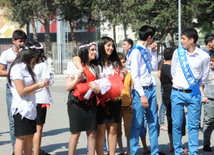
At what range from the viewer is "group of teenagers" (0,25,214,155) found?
405cm

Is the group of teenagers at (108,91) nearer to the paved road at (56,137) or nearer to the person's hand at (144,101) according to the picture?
the person's hand at (144,101)

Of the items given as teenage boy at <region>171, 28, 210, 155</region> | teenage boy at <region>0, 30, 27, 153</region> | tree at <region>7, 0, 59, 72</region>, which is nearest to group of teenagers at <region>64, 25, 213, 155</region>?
teenage boy at <region>171, 28, 210, 155</region>

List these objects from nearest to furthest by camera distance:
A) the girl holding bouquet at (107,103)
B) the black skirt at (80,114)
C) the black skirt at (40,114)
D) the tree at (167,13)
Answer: the black skirt at (80,114)
the girl holding bouquet at (107,103)
the black skirt at (40,114)
the tree at (167,13)

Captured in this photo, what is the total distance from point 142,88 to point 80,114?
98 centimetres

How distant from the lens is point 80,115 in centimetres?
429

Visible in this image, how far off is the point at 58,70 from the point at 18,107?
19.3m

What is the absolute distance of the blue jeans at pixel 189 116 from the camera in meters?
4.65

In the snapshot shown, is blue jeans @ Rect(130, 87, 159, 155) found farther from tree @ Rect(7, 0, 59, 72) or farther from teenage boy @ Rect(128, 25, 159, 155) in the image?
tree @ Rect(7, 0, 59, 72)

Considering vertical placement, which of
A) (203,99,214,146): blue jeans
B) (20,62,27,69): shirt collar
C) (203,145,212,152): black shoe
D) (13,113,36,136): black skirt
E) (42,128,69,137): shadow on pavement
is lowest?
(42,128,69,137): shadow on pavement

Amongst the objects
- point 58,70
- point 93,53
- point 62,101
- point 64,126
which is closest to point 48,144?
point 64,126

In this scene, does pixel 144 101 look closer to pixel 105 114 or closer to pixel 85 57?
pixel 105 114

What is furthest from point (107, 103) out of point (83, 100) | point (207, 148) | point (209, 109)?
point (207, 148)

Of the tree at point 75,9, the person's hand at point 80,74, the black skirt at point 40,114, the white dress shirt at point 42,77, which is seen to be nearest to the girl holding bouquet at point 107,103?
the person's hand at point 80,74

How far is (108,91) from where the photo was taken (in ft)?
14.1
